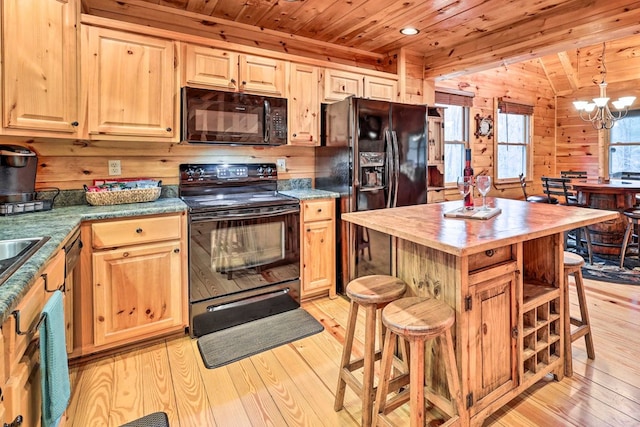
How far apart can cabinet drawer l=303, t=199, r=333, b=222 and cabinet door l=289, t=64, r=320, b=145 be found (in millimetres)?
588

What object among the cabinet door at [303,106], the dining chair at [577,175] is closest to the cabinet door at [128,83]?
the cabinet door at [303,106]

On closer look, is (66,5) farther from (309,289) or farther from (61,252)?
(309,289)

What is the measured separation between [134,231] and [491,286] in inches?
80.5

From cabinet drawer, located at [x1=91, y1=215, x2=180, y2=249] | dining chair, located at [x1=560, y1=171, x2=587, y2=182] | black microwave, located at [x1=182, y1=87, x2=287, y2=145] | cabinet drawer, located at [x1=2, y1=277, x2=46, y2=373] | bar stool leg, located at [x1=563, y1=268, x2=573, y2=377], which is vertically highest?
black microwave, located at [x1=182, y1=87, x2=287, y2=145]

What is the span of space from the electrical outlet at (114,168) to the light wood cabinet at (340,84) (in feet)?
5.95

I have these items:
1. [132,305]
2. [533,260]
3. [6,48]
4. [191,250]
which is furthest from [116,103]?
[533,260]

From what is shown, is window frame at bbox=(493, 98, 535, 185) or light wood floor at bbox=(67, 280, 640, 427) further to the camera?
window frame at bbox=(493, 98, 535, 185)

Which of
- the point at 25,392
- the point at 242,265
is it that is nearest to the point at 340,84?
the point at 242,265

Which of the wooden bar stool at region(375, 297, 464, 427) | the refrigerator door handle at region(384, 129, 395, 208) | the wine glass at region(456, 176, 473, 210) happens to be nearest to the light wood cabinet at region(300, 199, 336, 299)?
the refrigerator door handle at region(384, 129, 395, 208)

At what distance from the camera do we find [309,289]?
10.0 ft

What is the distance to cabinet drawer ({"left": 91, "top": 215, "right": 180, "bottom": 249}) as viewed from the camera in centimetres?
214

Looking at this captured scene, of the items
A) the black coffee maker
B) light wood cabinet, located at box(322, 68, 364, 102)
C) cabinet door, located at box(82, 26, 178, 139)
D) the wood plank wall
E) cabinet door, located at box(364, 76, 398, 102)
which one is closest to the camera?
the black coffee maker

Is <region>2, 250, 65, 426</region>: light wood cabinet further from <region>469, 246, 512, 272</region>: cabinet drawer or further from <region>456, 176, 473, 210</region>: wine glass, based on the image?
<region>456, 176, 473, 210</region>: wine glass

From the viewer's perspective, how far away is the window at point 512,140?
19.0 feet
